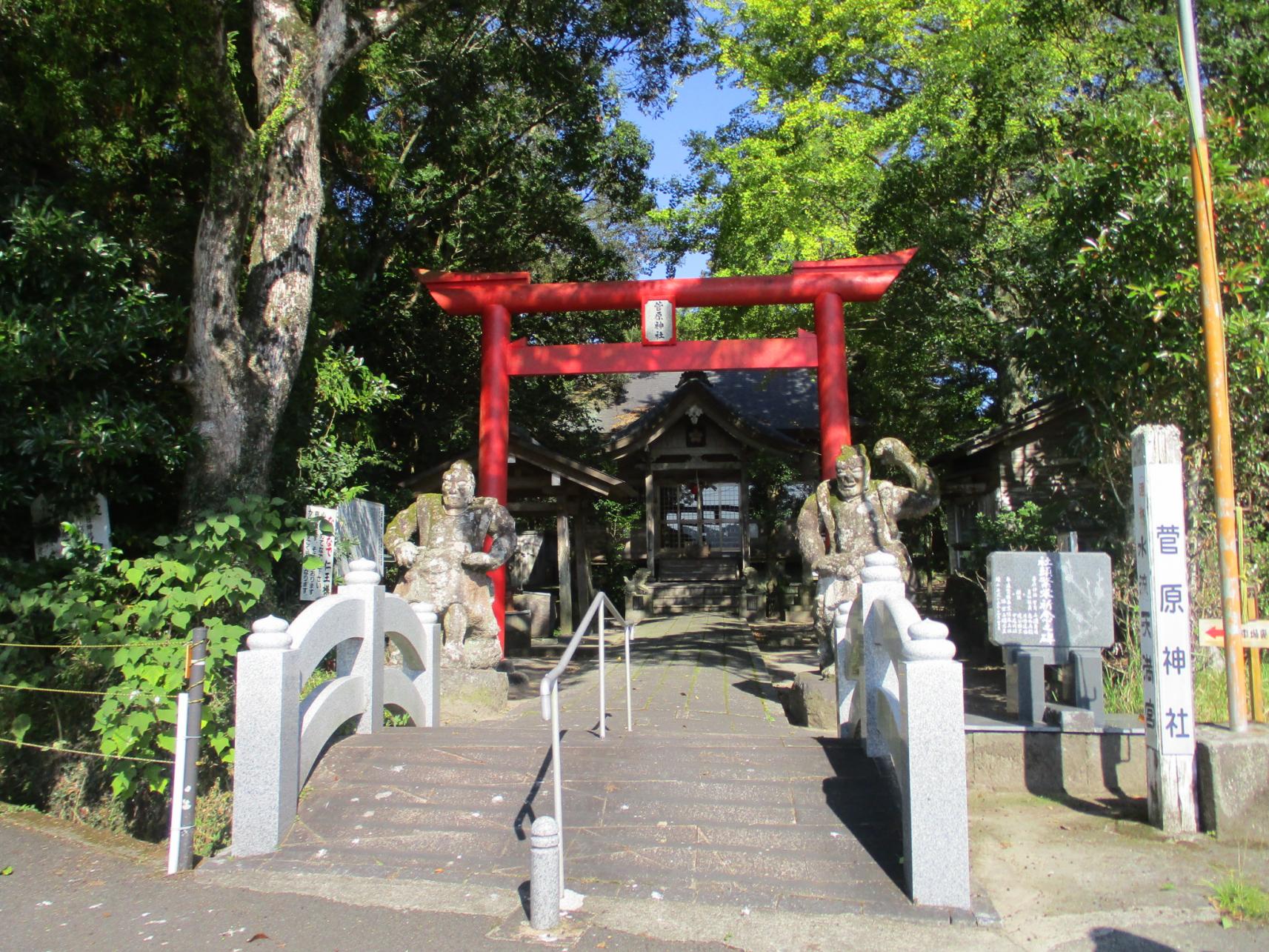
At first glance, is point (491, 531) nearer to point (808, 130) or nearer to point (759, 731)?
point (759, 731)

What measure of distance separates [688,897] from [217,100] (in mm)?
6623

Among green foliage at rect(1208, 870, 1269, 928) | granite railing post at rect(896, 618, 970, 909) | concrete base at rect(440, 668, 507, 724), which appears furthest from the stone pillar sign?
concrete base at rect(440, 668, 507, 724)

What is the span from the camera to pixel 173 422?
8.44 meters

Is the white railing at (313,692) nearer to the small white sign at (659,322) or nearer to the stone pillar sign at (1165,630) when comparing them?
the stone pillar sign at (1165,630)

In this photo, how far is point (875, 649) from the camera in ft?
16.6

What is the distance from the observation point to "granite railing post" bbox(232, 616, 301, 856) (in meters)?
4.29

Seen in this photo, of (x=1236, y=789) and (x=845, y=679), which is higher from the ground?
(x=845, y=679)

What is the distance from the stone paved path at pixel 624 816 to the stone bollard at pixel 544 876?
0.37 m

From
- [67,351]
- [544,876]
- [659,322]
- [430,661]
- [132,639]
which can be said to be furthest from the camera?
[659,322]

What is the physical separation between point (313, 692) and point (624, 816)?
1975 mm

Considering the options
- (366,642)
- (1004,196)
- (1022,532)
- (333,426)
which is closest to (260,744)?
(366,642)

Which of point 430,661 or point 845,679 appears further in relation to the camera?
point 430,661

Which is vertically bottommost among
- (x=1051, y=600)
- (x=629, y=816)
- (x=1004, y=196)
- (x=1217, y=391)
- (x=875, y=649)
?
(x=629, y=816)

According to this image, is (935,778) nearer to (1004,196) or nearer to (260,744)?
(260,744)
